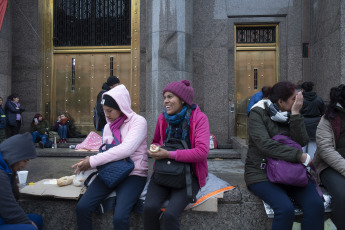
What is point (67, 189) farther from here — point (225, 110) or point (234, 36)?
point (234, 36)

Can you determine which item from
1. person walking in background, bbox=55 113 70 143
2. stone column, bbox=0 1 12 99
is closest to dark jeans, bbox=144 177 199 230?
person walking in background, bbox=55 113 70 143

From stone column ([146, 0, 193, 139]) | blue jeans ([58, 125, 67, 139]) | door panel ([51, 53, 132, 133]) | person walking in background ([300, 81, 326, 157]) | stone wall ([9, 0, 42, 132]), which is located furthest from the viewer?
door panel ([51, 53, 132, 133])

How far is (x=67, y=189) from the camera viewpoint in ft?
11.6

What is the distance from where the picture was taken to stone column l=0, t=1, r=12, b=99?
9172 mm

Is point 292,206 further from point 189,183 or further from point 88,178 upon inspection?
point 88,178

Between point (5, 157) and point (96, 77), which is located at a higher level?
point (96, 77)

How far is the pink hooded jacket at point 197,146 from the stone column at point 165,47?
16.2 ft

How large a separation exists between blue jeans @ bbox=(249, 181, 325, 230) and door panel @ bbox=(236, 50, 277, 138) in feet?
22.2

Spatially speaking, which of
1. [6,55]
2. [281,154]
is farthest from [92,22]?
[281,154]

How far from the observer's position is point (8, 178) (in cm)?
261

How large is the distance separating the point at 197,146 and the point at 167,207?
0.66 metres

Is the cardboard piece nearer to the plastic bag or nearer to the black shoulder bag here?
the plastic bag

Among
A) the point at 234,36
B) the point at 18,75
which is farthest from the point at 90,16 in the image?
the point at 234,36

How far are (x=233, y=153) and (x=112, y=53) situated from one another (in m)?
5.13
